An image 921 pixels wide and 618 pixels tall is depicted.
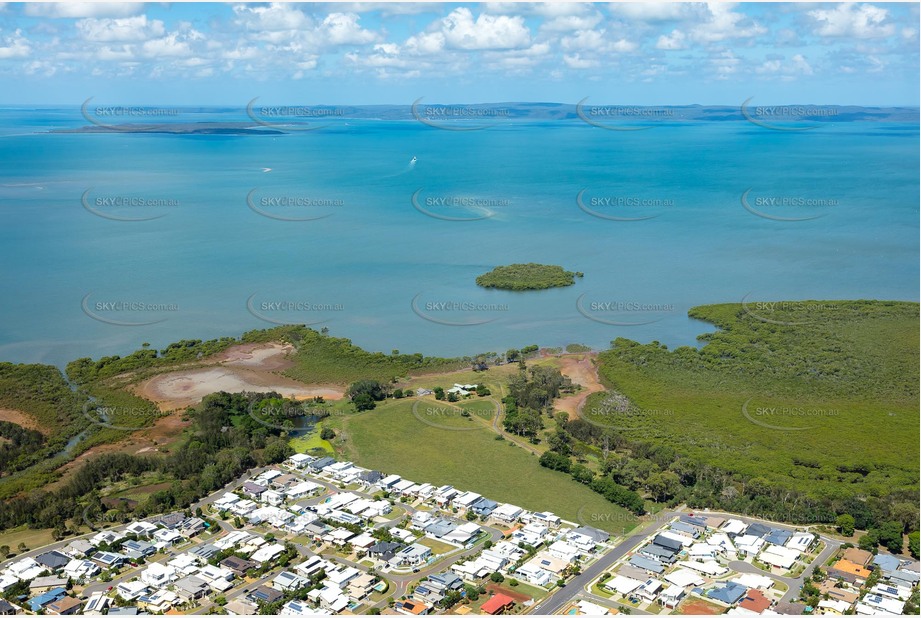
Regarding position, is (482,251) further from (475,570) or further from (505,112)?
(505,112)

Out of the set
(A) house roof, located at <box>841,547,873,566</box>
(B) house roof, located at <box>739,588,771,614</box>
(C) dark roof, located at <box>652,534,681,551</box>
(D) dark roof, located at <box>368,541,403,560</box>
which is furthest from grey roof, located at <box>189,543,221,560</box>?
(A) house roof, located at <box>841,547,873,566</box>

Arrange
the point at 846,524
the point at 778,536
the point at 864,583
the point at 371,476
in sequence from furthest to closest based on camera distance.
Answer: the point at 371,476 < the point at 846,524 < the point at 778,536 < the point at 864,583

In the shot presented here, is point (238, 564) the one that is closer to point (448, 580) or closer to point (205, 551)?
point (205, 551)

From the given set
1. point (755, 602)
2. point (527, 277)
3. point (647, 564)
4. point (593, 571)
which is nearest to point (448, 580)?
point (593, 571)

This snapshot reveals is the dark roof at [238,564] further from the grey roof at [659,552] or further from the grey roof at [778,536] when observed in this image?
the grey roof at [778,536]

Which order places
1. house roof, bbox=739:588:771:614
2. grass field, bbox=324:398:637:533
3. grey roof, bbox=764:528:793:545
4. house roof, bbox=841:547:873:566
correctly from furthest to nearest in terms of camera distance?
grass field, bbox=324:398:637:533 → grey roof, bbox=764:528:793:545 → house roof, bbox=841:547:873:566 → house roof, bbox=739:588:771:614

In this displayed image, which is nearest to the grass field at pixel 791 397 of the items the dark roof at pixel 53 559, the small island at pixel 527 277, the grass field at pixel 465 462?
the grass field at pixel 465 462

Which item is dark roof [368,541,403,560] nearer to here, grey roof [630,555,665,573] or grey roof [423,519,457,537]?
grey roof [423,519,457,537]
